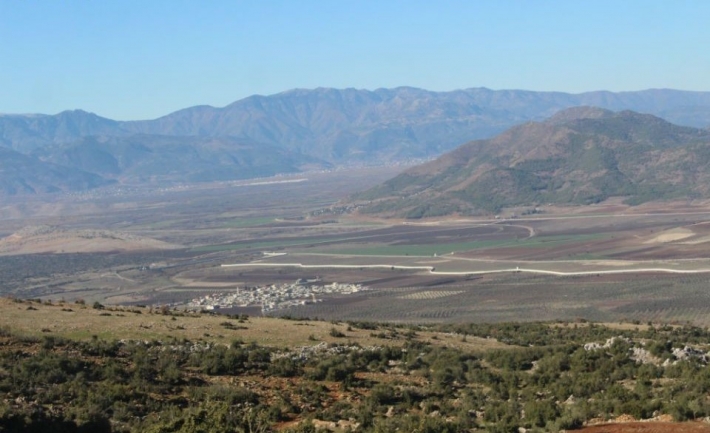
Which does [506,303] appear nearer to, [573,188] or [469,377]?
[469,377]

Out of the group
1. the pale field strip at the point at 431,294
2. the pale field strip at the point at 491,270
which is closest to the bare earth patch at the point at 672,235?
the pale field strip at the point at 491,270

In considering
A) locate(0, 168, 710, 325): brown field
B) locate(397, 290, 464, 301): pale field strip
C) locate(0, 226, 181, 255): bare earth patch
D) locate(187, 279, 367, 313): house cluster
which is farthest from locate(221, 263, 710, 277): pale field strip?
locate(0, 226, 181, 255): bare earth patch

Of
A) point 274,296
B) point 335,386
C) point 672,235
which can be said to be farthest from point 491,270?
point 335,386

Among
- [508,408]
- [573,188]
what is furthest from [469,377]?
[573,188]

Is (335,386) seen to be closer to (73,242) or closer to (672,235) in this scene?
(672,235)

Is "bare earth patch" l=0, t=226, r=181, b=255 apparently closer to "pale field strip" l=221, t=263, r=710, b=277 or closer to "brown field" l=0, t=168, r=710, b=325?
"brown field" l=0, t=168, r=710, b=325
